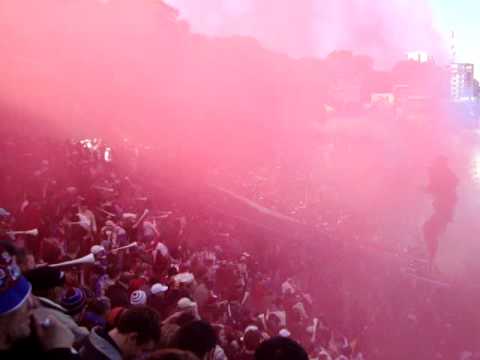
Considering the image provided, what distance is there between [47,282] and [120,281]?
1.77 m

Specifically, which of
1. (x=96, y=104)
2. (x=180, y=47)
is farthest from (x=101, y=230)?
(x=180, y=47)

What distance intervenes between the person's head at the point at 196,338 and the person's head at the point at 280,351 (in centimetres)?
24

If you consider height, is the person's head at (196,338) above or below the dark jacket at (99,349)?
below

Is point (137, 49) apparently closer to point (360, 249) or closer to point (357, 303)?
point (360, 249)

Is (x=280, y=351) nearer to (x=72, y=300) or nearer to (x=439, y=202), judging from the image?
(x=72, y=300)

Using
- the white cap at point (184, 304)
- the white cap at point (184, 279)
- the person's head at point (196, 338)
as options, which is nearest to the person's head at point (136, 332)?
the person's head at point (196, 338)

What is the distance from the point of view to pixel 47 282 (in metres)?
2.72

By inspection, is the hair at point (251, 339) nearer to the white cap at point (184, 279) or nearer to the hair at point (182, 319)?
the white cap at point (184, 279)

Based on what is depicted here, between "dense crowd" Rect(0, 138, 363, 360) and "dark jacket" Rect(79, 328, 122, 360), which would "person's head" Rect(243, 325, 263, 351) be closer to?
"dense crowd" Rect(0, 138, 363, 360)

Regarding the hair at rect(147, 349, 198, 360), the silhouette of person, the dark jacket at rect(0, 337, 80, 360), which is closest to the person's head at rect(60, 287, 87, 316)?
the dark jacket at rect(0, 337, 80, 360)

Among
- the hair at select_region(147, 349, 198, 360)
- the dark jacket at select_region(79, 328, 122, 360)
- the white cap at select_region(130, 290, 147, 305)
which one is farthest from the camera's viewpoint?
the white cap at select_region(130, 290, 147, 305)

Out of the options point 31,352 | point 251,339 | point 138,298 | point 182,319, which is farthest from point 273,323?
point 31,352

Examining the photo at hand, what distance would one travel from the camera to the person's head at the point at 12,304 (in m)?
1.65

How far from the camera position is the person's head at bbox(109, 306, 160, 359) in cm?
232
